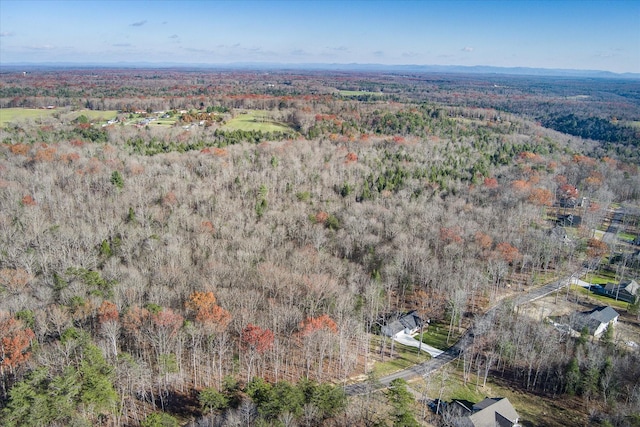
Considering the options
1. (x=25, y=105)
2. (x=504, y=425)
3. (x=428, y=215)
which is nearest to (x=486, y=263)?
(x=428, y=215)

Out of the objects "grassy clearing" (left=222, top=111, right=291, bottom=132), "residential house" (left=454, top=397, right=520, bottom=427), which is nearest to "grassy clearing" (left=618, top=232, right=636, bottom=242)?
"residential house" (left=454, top=397, right=520, bottom=427)

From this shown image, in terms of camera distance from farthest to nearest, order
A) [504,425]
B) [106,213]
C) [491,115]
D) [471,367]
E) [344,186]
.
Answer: [491,115], [344,186], [106,213], [471,367], [504,425]

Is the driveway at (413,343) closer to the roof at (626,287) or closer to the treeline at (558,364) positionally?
the treeline at (558,364)

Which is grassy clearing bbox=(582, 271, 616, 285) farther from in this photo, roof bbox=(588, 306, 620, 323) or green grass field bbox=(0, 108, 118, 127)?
green grass field bbox=(0, 108, 118, 127)

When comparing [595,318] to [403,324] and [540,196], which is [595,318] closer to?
[403,324]

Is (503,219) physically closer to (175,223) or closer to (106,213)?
(175,223)

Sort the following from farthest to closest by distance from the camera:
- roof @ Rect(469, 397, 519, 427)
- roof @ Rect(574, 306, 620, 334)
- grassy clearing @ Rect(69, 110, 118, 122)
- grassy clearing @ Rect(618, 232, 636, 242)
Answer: grassy clearing @ Rect(69, 110, 118, 122), grassy clearing @ Rect(618, 232, 636, 242), roof @ Rect(574, 306, 620, 334), roof @ Rect(469, 397, 519, 427)
